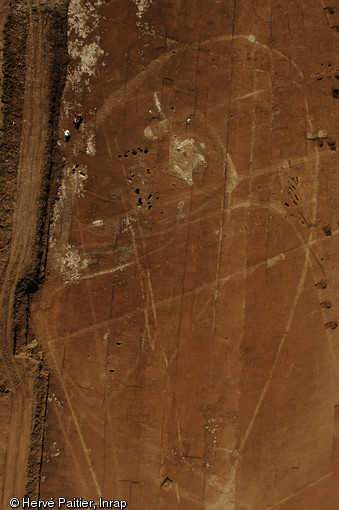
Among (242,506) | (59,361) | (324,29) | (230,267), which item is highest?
(324,29)

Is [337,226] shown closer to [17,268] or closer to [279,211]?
[279,211]

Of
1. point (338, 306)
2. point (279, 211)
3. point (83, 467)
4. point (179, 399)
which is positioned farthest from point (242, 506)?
point (279, 211)

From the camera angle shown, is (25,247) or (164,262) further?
(164,262)

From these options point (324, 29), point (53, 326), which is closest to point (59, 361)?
point (53, 326)

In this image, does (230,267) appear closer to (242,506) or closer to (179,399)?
(179,399)

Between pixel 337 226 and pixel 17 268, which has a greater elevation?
pixel 337 226

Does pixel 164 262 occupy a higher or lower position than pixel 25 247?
lower

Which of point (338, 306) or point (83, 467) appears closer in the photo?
point (83, 467)
